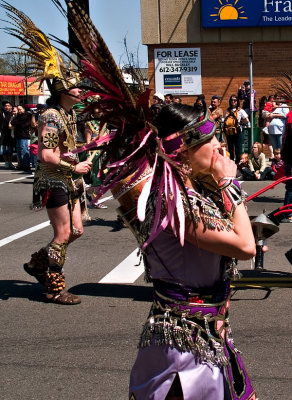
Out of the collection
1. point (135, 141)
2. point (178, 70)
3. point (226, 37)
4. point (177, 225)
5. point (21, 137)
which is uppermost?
point (226, 37)

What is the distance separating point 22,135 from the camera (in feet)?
64.6

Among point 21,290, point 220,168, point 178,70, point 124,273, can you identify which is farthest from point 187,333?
point 178,70

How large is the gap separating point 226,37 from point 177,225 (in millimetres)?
21117

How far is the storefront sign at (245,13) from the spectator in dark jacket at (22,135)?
6871mm

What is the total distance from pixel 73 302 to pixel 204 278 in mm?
3666

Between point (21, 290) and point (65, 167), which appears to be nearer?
point (65, 167)

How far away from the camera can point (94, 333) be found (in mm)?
5363

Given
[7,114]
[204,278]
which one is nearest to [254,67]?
[7,114]

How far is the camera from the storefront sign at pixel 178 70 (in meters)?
22.8

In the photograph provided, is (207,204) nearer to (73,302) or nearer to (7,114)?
Answer: (73,302)

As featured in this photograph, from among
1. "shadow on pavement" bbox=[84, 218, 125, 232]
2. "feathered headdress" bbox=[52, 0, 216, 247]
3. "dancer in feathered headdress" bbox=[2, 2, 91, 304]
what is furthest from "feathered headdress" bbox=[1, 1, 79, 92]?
"shadow on pavement" bbox=[84, 218, 125, 232]

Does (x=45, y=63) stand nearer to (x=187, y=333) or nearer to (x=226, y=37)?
(x=187, y=333)

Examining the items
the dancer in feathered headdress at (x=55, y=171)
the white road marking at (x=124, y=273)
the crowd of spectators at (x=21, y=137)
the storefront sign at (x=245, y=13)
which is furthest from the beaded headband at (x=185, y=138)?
the storefront sign at (x=245, y=13)

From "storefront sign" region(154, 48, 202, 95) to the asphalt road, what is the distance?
49.2ft
